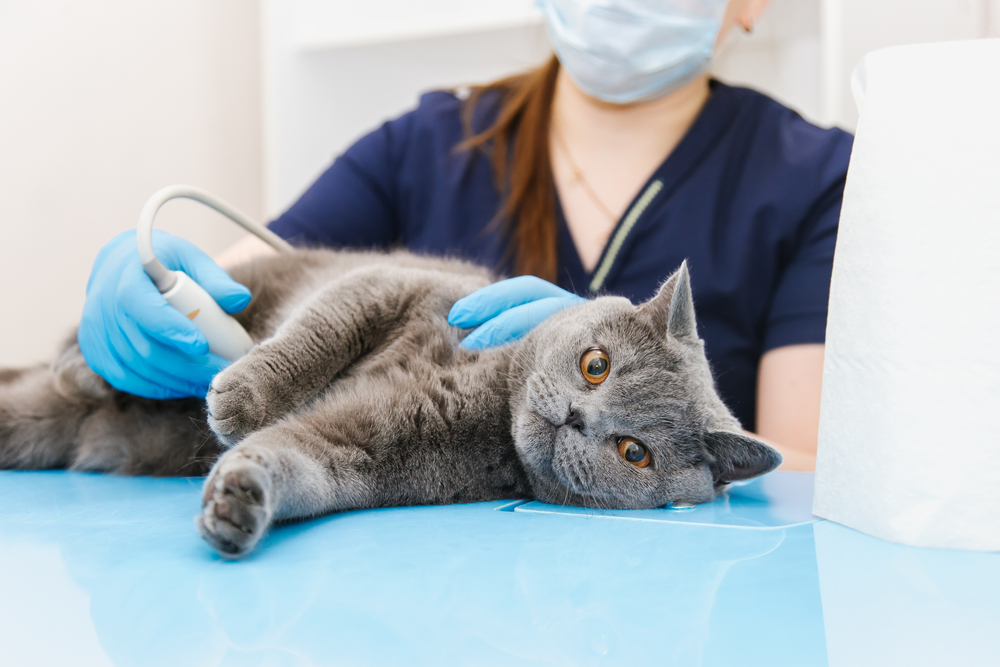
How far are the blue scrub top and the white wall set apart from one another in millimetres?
777

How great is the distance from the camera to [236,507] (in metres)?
0.61

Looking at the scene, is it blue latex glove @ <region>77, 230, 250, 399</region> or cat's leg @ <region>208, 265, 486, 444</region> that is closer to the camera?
cat's leg @ <region>208, 265, 486, 444</region>

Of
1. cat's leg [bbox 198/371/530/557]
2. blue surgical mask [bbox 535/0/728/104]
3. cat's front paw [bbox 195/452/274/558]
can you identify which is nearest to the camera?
cat's front paw [bbox 195/452/274/558]

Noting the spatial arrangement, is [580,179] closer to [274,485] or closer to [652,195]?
[652,195]

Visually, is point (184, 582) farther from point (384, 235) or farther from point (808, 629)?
point (384, 235)

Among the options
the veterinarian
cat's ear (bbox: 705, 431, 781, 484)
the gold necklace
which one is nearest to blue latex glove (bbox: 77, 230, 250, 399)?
the veterinarian

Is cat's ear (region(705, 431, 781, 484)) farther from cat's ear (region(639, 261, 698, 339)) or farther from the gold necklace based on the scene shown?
the gold necklace

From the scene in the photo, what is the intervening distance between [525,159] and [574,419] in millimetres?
877

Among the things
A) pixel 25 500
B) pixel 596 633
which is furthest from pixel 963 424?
pixel 25 500

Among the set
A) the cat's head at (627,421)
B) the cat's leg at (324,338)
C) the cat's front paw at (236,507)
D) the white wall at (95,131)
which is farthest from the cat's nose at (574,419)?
A: the white wall at (95,131)

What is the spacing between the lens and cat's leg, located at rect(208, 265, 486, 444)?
85 centimetres

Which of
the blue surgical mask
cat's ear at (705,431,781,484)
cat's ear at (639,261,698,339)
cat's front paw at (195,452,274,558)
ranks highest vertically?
the blue surgical mask

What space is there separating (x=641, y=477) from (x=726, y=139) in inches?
38.6

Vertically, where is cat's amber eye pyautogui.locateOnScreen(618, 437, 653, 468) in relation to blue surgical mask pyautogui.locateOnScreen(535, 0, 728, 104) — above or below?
below
